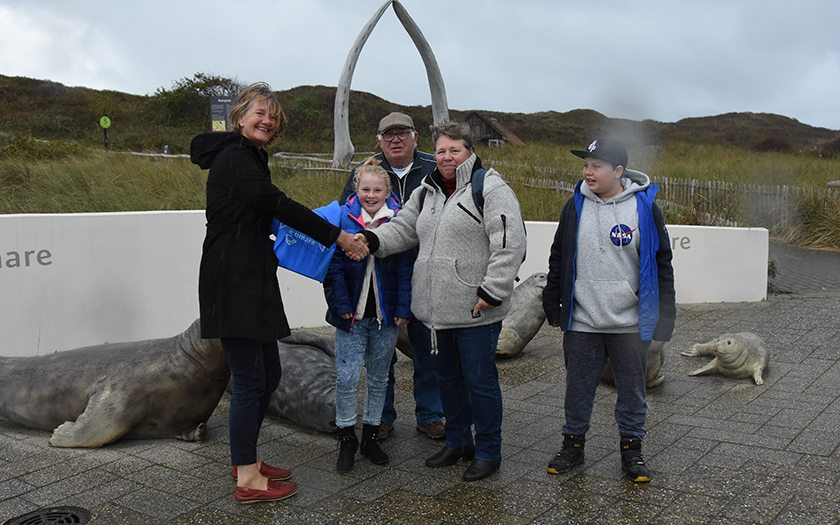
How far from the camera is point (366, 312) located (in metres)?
3.77

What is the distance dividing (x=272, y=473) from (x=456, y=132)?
2.06m

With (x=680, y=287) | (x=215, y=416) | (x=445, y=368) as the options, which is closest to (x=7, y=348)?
(x=215, y=416)

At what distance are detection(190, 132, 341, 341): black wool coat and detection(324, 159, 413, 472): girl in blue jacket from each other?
48 cm

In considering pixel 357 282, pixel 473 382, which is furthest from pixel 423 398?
pixel 357 282

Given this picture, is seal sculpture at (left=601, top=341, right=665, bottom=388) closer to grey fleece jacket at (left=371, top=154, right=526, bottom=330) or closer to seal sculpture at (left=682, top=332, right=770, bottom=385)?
seal sculpture at (left=682, top=332, right=770, bottom=385)

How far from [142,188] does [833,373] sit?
8226 mm

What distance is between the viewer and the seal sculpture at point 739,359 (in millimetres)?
5309

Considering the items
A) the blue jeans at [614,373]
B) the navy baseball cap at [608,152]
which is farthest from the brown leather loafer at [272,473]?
the navy baseball cap at [608,152]

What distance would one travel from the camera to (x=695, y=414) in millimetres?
4574

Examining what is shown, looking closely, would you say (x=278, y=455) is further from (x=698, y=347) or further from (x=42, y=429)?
(x=698, y=347)

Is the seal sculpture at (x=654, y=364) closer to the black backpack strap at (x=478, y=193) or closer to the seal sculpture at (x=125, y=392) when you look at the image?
the black backpack strap at (x=478, y=193)

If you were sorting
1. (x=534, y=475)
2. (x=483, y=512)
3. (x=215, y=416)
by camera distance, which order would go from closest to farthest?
(x=483, y=512)
(x=534, y=475)
(x=215, y=416)

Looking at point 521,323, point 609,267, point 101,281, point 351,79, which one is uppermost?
point 351,79

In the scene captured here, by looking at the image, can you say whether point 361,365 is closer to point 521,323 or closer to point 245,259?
point 245,259
